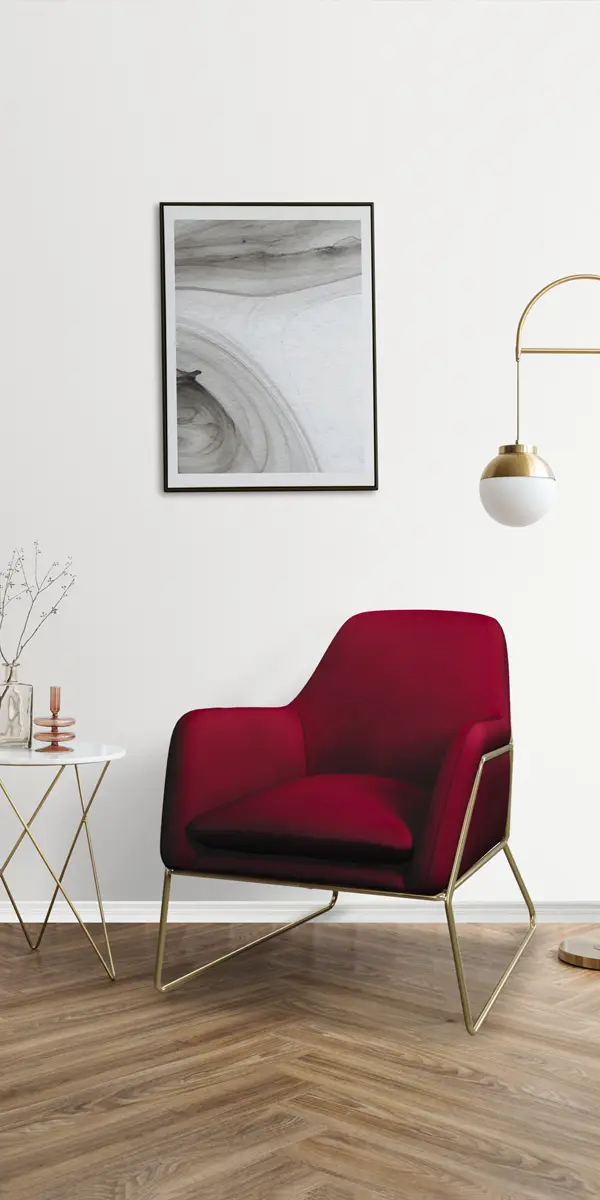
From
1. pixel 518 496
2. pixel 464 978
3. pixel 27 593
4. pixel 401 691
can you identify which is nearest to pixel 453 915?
pixel 464 978

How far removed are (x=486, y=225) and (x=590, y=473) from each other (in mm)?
851

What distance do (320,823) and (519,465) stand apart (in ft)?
3.20

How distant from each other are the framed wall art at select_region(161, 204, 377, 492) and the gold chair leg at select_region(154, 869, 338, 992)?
1293 millimetres

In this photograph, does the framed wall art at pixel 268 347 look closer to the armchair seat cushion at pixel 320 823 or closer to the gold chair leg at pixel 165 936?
the armchair seat cushion at pixel 320 823

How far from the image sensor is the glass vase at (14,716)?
2.94m

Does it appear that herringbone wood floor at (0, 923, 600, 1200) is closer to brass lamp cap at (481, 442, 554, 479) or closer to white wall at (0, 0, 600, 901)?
white wall at (0, 0, 600, 901)

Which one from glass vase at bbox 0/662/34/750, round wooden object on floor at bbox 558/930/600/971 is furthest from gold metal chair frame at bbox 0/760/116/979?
round wooden object on floor at bbox 558/930/600/971

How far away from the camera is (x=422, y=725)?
2953 millimetres

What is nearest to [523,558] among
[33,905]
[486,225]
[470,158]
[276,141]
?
[486,225]

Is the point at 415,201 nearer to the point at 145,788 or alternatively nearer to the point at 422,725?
the point at 422,725

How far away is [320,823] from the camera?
248 centimetres

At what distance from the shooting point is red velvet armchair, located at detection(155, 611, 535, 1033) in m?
2.42

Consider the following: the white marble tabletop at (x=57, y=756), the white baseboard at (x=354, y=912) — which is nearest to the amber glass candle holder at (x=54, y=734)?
the white marble tabletop at (x=57, y=756)

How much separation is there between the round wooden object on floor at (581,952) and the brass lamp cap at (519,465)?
4.20 feet
